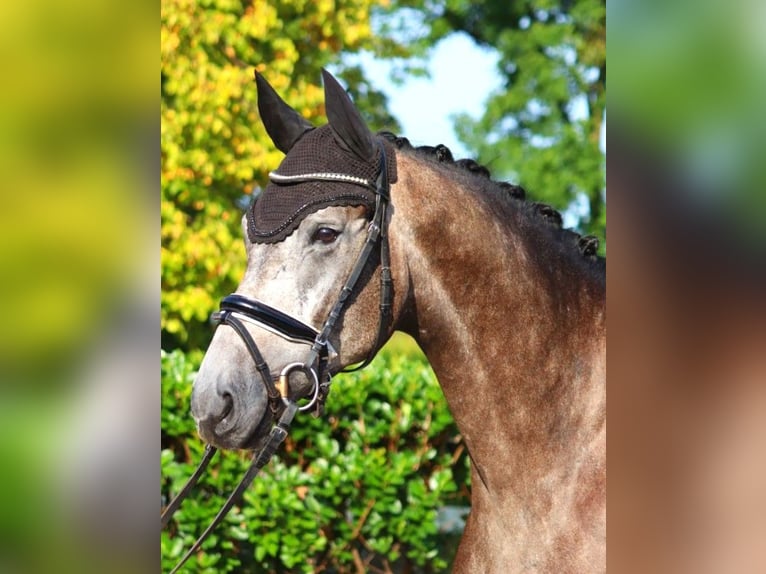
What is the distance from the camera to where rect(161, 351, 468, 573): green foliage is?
5066 mm

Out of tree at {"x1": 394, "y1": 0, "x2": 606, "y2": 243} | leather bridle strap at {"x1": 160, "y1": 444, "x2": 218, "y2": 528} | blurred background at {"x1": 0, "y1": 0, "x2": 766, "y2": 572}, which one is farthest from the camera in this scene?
tree at {"x1": 394, "y1": 0, "x2": 606, "y2": 243}

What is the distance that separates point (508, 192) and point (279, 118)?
0.77 meters

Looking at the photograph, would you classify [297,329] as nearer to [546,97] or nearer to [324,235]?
[324,235]

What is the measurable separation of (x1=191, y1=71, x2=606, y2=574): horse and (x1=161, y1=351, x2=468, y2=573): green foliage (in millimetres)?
2401

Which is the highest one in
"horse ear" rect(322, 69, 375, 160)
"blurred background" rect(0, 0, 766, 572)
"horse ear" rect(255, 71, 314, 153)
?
"horse ear" rect(255, 71, 314, 153)

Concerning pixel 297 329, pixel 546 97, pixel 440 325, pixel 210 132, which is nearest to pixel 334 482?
pixel 440 325

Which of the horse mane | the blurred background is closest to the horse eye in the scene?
the horse mane

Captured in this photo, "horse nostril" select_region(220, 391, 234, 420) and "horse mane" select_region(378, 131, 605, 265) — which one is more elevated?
"horse mane" select_region(378, 131, 605, 265)

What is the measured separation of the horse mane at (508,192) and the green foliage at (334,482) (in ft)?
8.03

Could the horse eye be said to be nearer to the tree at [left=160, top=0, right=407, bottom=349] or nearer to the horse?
the horse

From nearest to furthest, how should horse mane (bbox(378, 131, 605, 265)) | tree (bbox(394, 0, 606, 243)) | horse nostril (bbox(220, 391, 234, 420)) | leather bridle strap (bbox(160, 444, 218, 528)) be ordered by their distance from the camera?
leather bridle strap (bbox(160, 444, 218, 528)), horse nostril (bbox(220, 391, 234, 420)), horse mane (bbox(378, 131, 605, 265)), tree (bbox(394, 0, 606, 243))

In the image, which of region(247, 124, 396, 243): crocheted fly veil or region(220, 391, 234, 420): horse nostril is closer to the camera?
region(220, 391, 234, 420): horse nostril
